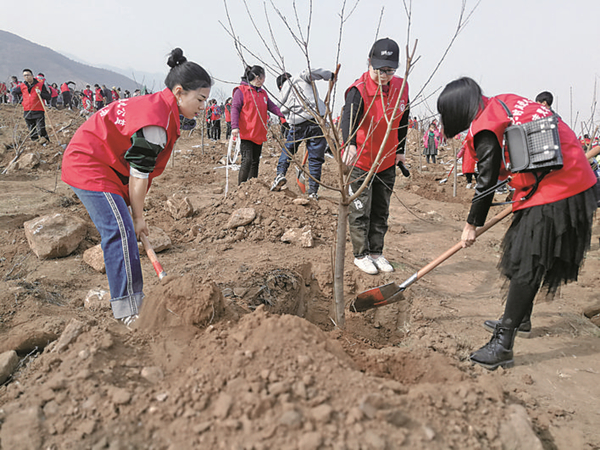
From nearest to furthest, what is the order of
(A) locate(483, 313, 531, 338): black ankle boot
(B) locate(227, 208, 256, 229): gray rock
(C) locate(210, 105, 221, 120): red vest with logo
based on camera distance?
(A) locate(483, 313, 531, 338): black ankle boot, (B) locate(227, 208, 256, 229): gray rock, (C) locate(210, 105, 221, 120): red vest with logo

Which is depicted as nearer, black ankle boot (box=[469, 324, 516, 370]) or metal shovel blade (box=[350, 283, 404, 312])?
black ankle boot (box=[469, 324, 516, 370])

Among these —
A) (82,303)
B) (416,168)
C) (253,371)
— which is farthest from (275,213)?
(416,168)

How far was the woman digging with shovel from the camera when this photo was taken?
209 cm

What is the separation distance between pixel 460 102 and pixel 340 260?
45.4 inches

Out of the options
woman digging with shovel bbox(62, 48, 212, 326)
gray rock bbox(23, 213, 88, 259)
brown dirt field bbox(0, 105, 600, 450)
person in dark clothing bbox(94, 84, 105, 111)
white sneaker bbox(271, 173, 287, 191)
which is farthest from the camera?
person in dark clothing bbox(94, 84, 105, 111)

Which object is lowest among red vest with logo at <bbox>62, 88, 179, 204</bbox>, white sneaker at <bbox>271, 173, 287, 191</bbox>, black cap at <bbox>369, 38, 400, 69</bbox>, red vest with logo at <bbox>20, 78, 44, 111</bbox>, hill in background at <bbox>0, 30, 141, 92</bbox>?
white sneaker at <bbox>271, 173, 287, 191</bbox>

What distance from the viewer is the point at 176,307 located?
2.05 m

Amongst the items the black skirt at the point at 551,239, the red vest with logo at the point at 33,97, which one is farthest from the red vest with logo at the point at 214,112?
the black skirt at the point at 551,239

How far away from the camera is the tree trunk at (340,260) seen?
2238 mm

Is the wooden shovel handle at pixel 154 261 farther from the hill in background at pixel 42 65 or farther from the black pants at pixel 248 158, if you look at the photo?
the hill in background at pixel 42 65

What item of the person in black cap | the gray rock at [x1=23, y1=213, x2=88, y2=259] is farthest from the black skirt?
the gray rock at [x1=23, y1=213, x2=88, y2=259]

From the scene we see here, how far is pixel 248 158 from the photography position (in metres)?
5.40

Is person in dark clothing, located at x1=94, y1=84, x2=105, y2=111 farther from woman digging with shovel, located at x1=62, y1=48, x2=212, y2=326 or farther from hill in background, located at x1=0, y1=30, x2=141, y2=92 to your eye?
hill in background, located at x1=0, y1=30, x2=141, y2=92

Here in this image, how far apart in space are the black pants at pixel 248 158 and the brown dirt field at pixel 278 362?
1489 millimetres
